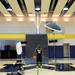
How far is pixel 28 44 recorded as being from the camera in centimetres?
1611

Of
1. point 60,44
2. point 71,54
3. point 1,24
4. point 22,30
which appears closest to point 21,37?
point 22,30

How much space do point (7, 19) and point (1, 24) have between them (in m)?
0.88

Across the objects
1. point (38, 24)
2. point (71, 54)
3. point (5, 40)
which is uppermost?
point (38, 24)

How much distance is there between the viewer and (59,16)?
20172mm

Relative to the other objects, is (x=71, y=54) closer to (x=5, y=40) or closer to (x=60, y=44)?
(x=60, y=44)

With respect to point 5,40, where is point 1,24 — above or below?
above

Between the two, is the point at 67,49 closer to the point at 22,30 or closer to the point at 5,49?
the point at 22,30

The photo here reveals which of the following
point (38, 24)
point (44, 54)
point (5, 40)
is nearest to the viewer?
point (44, 54)

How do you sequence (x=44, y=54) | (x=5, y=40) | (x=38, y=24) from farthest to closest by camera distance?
(x=5, y=40)
(x=38, y=24)
(x=44, y=54)

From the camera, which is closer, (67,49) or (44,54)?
(44,54)

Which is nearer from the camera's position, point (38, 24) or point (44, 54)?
point (44, 54)

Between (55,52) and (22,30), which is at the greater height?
(22,30)

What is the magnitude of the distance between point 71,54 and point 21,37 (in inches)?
224

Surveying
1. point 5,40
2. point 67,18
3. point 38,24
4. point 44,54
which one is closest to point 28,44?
point 44,54
